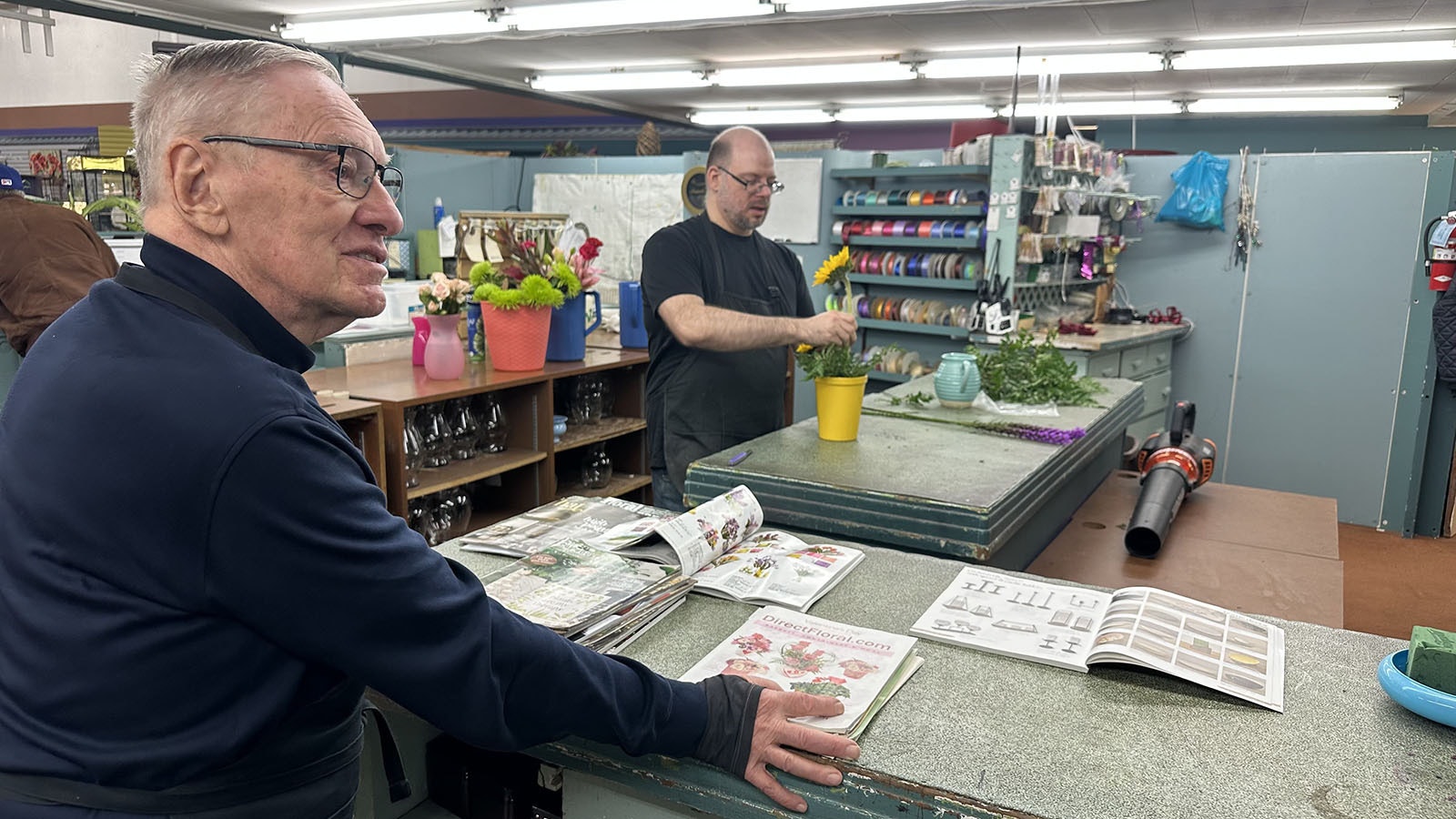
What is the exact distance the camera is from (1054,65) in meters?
6.90

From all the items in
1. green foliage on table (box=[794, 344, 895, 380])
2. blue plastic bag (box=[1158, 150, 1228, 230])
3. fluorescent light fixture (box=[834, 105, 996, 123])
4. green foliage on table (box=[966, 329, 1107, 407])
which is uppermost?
fluorescent light fixture (box=[834, 105, 996, 123])

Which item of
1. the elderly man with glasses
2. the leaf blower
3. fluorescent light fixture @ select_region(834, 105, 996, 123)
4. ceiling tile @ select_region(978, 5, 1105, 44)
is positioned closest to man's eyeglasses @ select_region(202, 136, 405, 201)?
the elderly man with glasses

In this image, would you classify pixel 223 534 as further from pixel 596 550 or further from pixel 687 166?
pixel 687 166

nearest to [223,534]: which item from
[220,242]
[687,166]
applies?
[220,242]

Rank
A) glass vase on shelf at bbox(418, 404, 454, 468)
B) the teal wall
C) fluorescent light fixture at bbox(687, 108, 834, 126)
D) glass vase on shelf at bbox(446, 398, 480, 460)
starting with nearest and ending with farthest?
glass vase on shelf at bbox(418, 404, 454, 468) < glass vase on shelf at bbox(446, 398, 480, 460) < the teal wall < fluorescent light fixture at bbox(687, 108, 834, 126)

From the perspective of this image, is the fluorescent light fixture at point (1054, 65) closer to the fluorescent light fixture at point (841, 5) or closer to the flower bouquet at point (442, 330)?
the fluorescent light fixture at point (841, 5)

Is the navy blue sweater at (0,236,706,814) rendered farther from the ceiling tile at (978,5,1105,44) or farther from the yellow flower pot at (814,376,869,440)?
the ceiling tile at (978,5,1105,44)

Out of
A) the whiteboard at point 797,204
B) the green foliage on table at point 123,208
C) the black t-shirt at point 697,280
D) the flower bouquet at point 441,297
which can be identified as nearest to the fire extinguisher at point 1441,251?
the whiteboard at point 797,204

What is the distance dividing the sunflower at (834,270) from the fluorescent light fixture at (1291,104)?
26.3 feet

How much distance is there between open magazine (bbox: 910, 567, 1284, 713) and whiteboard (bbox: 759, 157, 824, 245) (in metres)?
5.11

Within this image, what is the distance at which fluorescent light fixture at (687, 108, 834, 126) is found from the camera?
1042 cm

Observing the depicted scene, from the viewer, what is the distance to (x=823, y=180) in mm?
6488

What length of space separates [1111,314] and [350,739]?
Answer: 5886 millimetres

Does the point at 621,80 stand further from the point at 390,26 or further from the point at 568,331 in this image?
the point at 568,331
